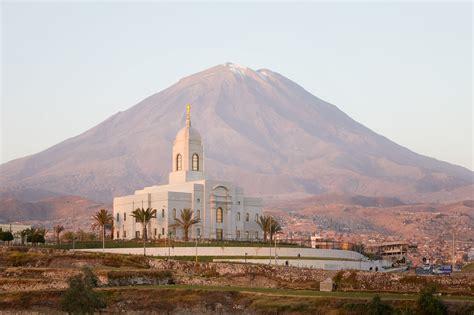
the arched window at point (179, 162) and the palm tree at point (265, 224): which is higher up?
the arched window at point (179, 162)

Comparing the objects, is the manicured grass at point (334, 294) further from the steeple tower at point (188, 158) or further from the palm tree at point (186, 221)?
the steeple tower at point (188, 158)

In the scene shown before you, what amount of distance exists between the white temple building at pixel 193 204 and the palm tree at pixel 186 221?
69 cm

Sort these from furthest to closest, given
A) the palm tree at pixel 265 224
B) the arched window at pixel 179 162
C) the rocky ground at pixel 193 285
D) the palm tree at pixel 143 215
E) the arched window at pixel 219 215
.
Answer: the arched window at pixel 179 162
the arched window at pixel 219 215
the palm tree at pixel 265 224
the palm tree at pixel 143 215
the rocky ground at pixel 193 285

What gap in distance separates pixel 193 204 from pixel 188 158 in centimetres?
614

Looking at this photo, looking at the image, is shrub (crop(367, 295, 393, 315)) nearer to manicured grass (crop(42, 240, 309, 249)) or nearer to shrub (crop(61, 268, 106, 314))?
shrub (crop(61, 268, 106, 314))

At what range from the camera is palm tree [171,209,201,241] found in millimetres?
91688

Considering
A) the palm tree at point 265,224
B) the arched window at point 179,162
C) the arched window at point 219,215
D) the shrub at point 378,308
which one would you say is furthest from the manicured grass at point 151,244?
the shrub at point 378,308

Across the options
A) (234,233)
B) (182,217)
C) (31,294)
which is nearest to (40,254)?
(31,294)

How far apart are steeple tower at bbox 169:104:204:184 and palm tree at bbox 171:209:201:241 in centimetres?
604

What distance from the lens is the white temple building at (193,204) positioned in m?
95.1

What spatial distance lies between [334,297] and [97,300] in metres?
12.5

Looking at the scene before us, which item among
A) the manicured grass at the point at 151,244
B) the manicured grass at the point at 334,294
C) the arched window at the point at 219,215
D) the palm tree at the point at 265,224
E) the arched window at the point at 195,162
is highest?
the arched window at the point at 195,162

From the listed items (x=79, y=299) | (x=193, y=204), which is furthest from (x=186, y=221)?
(x=79, y=299)

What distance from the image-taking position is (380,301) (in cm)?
5006
